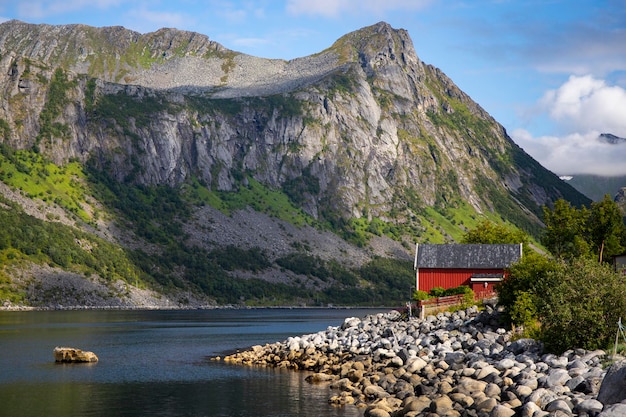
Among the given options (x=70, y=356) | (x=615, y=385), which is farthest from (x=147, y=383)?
(x=615, y=385)

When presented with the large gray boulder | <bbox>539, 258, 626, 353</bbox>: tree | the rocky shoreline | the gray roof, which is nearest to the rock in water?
the rocky shoreline

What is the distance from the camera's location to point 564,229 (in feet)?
371

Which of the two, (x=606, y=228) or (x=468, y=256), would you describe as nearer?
(x=468, y=256)

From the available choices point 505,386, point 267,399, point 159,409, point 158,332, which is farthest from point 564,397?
point 158,332

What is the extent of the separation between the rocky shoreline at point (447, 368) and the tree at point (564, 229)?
37.8 m

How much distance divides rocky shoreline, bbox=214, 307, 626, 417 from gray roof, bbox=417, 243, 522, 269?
1467cm

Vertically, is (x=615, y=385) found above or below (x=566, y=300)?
below

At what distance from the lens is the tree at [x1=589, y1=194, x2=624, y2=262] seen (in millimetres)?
107312

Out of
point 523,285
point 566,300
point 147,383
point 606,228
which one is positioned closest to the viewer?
point 566,300

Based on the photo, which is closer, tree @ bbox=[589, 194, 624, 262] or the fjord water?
the fjord water

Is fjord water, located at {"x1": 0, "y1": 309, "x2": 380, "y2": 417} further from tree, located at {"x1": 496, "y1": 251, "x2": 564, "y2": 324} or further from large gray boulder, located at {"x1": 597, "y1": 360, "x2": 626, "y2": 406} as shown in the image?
tree, located at {"x1": 496, "y1": 251, "x2": 564, "y2": 324}

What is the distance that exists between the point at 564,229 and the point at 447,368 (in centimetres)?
6138

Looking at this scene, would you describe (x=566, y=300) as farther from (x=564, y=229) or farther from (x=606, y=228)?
(x=564, y=229)

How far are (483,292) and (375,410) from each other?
50.0m
